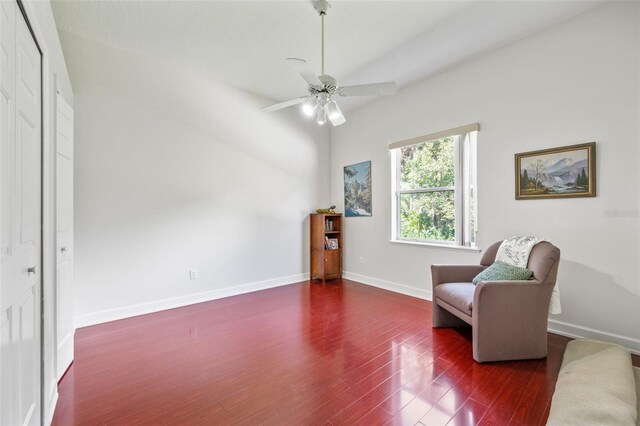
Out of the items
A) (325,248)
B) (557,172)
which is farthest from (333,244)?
(557,172)

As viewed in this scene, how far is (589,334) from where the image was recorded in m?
2.57

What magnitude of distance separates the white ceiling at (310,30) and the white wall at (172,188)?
410 millimetres

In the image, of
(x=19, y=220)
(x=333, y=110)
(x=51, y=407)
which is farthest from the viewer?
(x=333, y=110)

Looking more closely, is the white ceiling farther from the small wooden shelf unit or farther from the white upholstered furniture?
the white upholstered furniture

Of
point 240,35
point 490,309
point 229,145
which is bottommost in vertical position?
point 490,309

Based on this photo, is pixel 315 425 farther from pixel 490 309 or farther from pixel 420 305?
pixel 420 305

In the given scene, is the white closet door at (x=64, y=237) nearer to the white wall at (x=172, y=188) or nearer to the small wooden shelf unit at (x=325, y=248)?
the white wall at (x=172, y=188)

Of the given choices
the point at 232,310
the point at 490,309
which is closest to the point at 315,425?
the point at 490,309

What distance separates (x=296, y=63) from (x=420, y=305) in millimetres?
3099

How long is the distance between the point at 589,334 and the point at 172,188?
4.67 metres

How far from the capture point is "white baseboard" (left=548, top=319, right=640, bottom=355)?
7.72 ft

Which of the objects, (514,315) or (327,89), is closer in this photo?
(514,315)

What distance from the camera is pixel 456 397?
71.7 inches

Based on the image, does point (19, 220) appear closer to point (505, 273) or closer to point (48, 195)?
point (48, 195)
